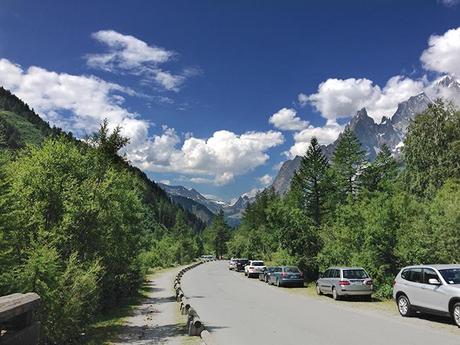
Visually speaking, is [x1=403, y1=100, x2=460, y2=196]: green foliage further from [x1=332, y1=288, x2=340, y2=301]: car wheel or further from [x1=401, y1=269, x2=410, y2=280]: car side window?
[x1=401, y1=269, x2=410, y2=280]: car side window

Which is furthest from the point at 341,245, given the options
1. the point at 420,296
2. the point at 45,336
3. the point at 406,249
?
the point at 45,336

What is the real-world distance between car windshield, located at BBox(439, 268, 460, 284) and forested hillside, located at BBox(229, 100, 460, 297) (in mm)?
6830

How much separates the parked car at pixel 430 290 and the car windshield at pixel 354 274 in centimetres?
610

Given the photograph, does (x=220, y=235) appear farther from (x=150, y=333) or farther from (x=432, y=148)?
(x=150, y=333)

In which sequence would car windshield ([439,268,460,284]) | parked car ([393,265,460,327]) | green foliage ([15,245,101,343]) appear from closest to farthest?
green foliage ([15,245,101,343]) < parked car ([393,265,460,327]) < car windshield ([439,268,460,284])

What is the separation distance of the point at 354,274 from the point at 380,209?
3.92m

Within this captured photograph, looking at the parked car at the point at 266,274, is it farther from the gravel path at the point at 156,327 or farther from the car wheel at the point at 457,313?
the car wheel at the point at 457,313

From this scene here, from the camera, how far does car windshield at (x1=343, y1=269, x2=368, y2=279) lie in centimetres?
2342

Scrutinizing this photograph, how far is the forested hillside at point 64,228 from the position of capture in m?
11.0

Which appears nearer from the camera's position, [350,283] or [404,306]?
[404,306]

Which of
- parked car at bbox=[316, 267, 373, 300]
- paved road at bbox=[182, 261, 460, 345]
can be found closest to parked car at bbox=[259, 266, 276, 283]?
parked car at bbox=[316, 267, 373, 300]

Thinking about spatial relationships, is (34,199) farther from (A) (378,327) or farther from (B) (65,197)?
(A) (378,327)

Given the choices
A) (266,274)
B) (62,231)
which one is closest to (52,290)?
(62,231)

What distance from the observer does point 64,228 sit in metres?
14.0
